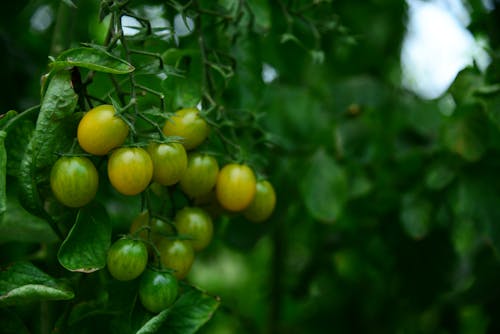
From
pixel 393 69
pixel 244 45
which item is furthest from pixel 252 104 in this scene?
pixel 393 69

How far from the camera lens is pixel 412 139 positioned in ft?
4.79

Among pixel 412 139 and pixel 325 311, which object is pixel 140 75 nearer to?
pixel 412 139

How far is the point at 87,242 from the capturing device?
0.68 metres

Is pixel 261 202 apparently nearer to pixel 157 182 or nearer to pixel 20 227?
pixel 157 182

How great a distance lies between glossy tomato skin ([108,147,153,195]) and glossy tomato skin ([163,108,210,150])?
0.26 ft

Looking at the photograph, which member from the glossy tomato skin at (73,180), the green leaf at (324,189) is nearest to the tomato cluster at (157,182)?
the glossy tomato skin at (73,180)

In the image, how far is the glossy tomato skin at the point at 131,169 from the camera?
652 millimetres

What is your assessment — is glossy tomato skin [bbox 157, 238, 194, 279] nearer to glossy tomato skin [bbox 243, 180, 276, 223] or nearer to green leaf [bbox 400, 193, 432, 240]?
glossy tomato skin [bbox 243, 180, 276, 223]

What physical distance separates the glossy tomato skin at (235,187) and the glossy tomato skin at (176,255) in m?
0.08

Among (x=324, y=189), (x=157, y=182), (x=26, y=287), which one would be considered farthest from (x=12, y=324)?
(x=324, y=189)

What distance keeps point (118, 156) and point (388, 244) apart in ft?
3.05

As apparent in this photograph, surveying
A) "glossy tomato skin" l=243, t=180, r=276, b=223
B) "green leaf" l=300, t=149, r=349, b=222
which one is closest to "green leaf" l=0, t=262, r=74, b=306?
"glossy tomato skin" l=243, t=180, r=276, b=223

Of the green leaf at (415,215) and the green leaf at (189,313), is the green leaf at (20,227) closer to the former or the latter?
the green leaf at (189,313)

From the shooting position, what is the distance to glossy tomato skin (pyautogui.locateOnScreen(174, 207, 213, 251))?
0.76 m
